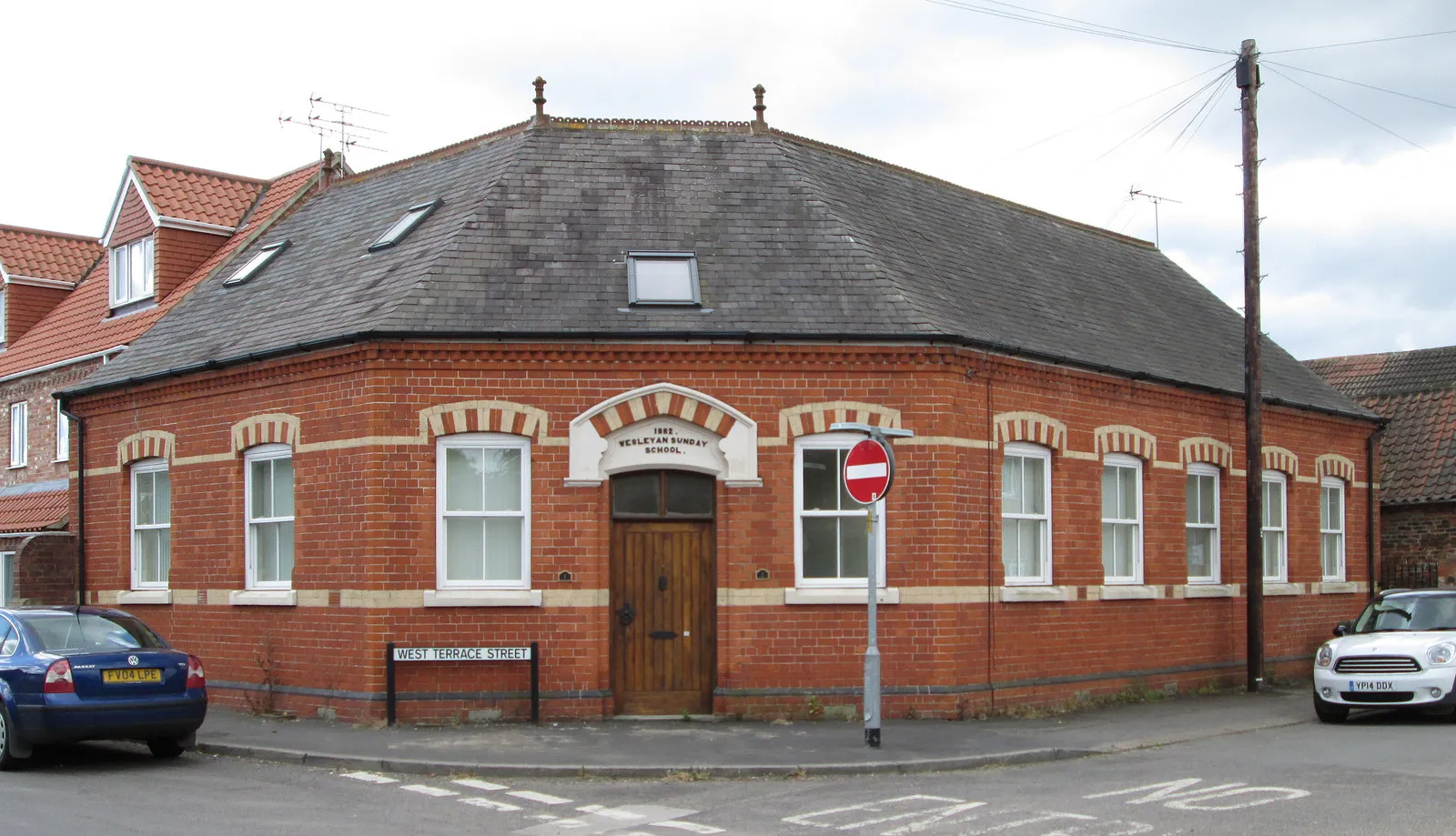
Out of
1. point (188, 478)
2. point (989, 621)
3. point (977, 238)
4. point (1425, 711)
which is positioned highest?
point (977, 238)

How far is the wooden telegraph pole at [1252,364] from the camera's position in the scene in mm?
21188

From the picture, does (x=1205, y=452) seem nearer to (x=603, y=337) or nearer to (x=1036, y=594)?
(x=1036, y=594)

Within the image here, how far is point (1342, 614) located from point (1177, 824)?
1661 centimetres

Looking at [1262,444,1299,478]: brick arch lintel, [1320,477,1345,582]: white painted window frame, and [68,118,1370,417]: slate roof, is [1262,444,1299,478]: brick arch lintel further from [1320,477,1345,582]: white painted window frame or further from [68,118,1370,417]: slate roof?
[1320,477,1345,582]: white painted window frame

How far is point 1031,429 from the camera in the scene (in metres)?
18.2

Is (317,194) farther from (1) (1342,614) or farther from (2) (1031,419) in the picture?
(1) (1342,614)

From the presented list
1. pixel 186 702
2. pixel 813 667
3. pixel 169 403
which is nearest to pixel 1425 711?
pixel 813 667

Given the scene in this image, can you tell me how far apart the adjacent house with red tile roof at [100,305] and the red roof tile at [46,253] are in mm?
103

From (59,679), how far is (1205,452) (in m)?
15.8

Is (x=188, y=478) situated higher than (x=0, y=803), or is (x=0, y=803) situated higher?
(x=188, y=478)

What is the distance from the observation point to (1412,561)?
2808cm

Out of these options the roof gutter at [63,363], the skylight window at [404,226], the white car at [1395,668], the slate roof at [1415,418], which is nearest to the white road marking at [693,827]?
the white car at [1395,668]

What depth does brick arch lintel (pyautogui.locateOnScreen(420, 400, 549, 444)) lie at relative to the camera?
54.0ft

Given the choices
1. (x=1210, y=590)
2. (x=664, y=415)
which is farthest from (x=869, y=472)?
(x=1210, y=590)
